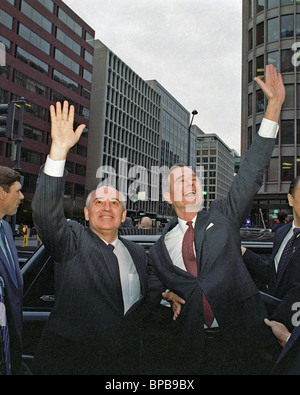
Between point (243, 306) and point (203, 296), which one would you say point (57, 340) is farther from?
point (243, 306)

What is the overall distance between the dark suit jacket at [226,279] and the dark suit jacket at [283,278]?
18cm

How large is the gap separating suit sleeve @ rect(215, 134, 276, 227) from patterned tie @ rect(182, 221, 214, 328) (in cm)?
29

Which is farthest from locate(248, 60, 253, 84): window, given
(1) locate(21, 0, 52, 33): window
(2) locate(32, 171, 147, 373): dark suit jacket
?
(2) locate(32, 171, 147, 373): dark suit jacket

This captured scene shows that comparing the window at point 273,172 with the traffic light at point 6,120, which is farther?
the window at point 273,172

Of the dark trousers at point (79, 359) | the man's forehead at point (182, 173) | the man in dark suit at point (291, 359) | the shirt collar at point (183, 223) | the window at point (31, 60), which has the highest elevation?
the window at point (31, 60)

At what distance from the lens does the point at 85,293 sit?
218 cm

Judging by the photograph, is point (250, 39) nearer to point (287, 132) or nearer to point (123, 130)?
point (287, 132)

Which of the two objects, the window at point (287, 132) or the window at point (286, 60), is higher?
the window at point (286, 60)

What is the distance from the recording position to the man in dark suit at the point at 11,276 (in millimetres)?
2160

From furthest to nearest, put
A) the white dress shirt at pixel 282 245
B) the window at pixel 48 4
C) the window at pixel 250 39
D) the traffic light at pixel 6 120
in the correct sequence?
the window at pixel 48 4 → the window at pixel 250 39 → the traffic light at pixel 6 120 → the white dress shirt at pixel 282 245

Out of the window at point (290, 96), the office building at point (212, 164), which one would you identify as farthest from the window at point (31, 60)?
the office building at point (212, 164)

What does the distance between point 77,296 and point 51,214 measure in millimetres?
580

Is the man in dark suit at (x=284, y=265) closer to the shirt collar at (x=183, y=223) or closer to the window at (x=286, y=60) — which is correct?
the shirt collar at (x=183, y=223)

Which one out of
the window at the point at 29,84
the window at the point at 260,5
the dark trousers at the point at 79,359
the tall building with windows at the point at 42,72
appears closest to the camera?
the dark trousers at the point at 79,359
